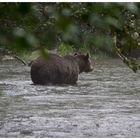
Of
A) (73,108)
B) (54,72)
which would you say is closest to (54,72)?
(54,72)

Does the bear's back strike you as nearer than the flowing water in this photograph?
No

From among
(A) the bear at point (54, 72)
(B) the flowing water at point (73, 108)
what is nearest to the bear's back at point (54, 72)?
(A) the bear at point (54, 72)

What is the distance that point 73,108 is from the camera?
1071 cm

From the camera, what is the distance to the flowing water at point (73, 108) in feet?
27.4

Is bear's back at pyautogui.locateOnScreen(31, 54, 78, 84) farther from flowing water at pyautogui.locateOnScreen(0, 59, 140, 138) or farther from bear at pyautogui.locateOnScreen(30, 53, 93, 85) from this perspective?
flowing water at pyautogui.locateOnScreen(0, 59, 140, 138)

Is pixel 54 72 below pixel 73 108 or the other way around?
below

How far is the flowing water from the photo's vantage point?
27.4 ft

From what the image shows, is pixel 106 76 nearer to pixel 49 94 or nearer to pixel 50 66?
pixel 50 66

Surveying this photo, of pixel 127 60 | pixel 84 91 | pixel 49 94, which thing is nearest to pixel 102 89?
pixel 84 91

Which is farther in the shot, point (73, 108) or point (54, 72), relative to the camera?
point (54, 72)

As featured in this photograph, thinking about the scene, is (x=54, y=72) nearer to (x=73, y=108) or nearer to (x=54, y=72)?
(x=54, y=72)

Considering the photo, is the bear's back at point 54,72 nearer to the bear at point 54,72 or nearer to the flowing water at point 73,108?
the bear at point 54,72

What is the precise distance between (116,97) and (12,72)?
240 inches

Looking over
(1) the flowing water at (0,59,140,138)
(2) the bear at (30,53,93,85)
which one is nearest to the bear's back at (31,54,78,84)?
(2) the bear at (30,53,93,85)
